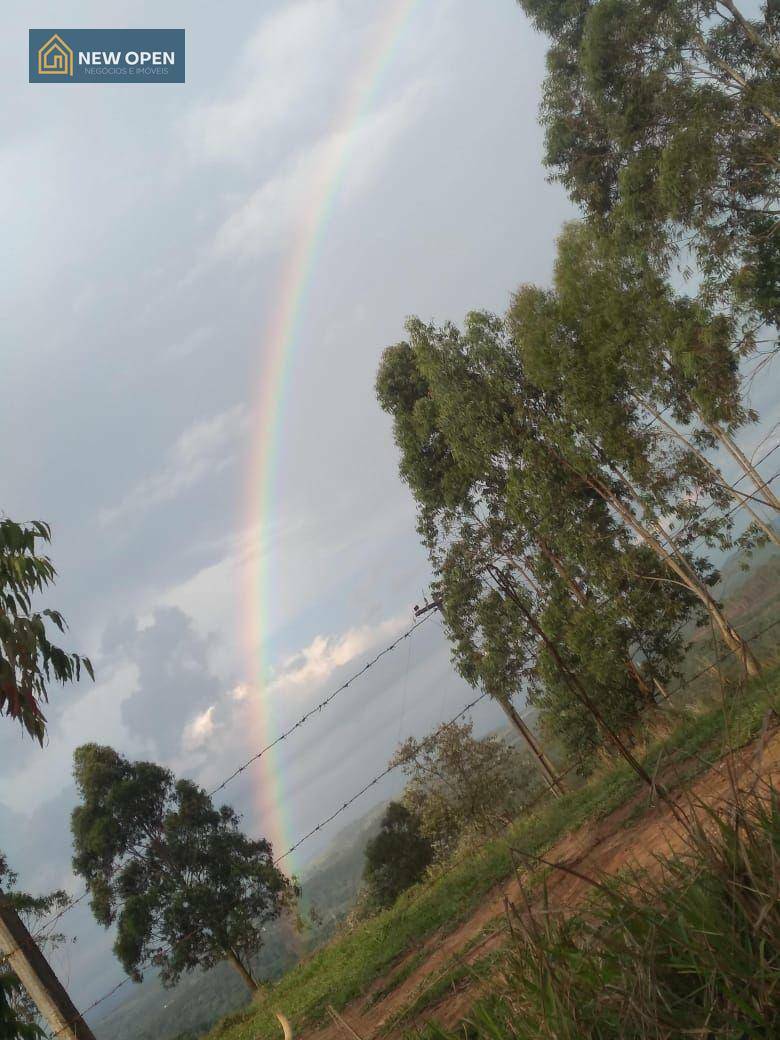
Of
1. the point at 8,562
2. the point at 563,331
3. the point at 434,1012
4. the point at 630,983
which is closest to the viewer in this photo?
the point at 630,983

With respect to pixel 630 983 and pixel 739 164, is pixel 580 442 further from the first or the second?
pixel 630 983

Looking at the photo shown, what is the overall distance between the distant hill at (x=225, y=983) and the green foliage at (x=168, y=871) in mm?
1343

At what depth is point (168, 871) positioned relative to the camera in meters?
21.7

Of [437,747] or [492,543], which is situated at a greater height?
[492,543]

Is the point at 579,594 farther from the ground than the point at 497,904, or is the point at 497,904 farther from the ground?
the point at 579,594

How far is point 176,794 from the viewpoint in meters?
23.4

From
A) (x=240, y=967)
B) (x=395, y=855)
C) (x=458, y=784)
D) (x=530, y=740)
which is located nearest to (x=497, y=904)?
(x=530, y=740)

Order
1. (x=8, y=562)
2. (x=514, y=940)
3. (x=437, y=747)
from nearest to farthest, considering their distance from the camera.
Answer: (x=514, y=940) → (x=8, y=562) → (x=437, y=747)

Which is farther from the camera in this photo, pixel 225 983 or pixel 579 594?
pixel 225 983

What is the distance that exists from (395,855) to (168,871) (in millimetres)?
Result: 15600

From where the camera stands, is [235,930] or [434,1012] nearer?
[434,1012]

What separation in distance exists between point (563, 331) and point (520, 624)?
836 cm

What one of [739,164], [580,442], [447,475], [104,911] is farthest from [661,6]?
[104,911]

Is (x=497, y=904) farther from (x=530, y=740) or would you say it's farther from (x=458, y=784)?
(x=458, y=784)
